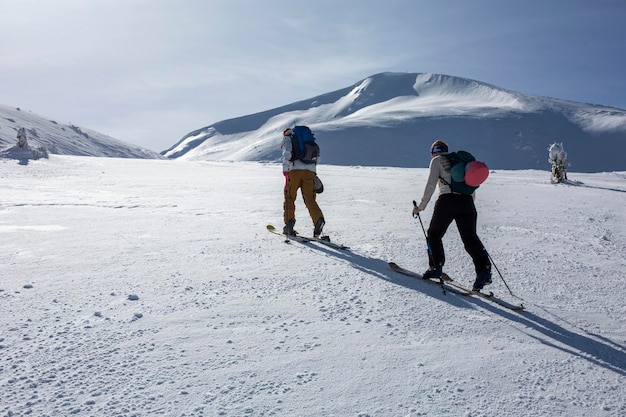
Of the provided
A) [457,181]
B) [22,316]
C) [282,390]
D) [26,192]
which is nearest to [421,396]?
[282,390]

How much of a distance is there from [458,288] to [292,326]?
2.35m

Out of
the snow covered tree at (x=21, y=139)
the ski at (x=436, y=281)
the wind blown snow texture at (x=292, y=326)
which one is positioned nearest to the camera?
the wind blown snow texture at (x=292, y=326)

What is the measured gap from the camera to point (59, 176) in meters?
17.0

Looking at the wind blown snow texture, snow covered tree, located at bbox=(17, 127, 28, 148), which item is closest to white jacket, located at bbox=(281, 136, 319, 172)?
the wind blown snow texture

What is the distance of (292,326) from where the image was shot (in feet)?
12.5

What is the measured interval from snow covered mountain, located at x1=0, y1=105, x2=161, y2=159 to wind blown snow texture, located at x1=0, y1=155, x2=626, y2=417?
64.5 metres

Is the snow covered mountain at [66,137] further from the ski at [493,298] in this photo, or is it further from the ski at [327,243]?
the ski at [493,298]

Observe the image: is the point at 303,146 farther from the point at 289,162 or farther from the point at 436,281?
the point at 436,281

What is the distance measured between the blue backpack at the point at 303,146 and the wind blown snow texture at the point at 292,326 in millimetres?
1548

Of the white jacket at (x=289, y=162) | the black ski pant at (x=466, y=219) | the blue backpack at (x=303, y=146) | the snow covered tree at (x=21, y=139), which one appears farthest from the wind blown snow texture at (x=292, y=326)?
the snow covered tree at (x=21, y=139)

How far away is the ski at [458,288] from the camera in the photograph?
452 centimetres

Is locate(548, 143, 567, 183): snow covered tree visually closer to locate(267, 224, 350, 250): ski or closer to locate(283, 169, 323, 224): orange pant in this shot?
locate(283, 169, 323, 224): orange pant

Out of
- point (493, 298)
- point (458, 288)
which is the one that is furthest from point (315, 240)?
point (493, 298)

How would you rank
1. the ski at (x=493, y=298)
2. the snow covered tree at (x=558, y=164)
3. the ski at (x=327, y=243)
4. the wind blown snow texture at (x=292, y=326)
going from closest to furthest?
the wind blown snow texture at (x=292, y=326), the ski at (x=493, y=298), the ski at (x=327, y=243), the snow covered tree at (x=558, y=164)
